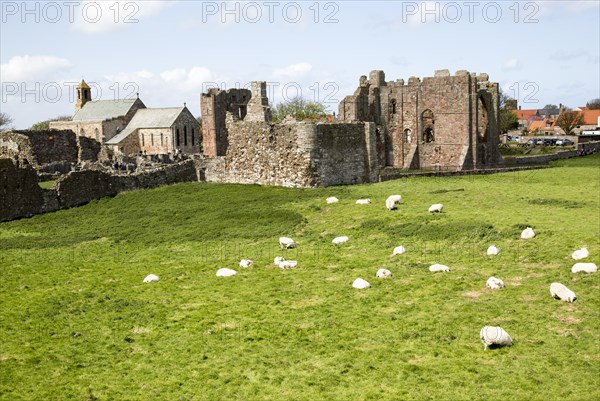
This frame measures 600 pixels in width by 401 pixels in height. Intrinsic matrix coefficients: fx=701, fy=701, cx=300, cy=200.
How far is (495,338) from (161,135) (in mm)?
82086

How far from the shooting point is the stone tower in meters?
114

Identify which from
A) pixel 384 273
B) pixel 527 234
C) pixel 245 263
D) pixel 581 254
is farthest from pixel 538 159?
pixel 384 273

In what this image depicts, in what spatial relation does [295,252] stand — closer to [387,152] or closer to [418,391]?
[418,391]

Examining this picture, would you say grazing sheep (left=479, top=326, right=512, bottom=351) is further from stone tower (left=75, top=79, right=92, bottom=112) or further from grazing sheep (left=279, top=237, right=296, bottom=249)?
stone tower (left=75, top=79, right=92, bottom=112)

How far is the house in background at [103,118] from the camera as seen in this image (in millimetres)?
96875

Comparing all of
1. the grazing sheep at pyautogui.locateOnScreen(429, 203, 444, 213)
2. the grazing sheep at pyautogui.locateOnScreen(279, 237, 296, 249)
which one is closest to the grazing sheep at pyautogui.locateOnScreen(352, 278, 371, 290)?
the grazing sheep at pyautogui.locateOnScreen(279, 237, 296, 249)

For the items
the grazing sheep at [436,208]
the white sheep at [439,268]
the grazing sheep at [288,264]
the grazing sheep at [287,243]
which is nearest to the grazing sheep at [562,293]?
the white sheep at [439,268]

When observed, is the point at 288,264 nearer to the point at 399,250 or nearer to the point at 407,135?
the point at 399,250

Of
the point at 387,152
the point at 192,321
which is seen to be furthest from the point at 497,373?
the point at 387,152

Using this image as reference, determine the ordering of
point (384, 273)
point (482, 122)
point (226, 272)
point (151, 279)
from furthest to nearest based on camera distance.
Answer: point (482, 122) < point (226, 272) < point (151, 279) < point (384, 273)

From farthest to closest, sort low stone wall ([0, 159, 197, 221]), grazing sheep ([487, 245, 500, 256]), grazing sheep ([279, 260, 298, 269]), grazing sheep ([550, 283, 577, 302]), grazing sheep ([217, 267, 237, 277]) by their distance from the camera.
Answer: low stone wall ([0, 159, 197, 221]), grazing sheep ([279, 260, 298, 269]), grazing sheep ([217, 267, 237, 277]), grazing sheep ([487, 245, 500, 256]), grazing sheep ([550, 283, 577, 302])

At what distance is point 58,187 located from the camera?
107 ft

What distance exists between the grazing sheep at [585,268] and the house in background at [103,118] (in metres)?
85.6

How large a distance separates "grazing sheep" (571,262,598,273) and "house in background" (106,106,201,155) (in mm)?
76334
